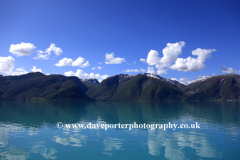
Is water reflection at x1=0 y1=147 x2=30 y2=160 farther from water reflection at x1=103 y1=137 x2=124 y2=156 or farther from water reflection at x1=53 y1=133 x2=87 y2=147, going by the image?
water reflection at x1=103 y1=137 x2=124 y2=156

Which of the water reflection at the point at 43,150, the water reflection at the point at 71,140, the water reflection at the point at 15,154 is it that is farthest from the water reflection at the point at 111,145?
the water reflection at the point at 15,154

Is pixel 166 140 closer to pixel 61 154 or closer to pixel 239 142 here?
pixel 239 142

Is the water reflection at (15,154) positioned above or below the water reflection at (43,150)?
above

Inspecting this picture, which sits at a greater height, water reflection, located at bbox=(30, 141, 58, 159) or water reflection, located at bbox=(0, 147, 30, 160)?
water reflection, located at bbox=(0, 147, 30, 160)

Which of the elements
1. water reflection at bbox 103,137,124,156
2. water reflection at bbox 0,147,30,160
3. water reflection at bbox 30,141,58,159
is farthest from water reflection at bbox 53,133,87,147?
water reflection at bbox 0,147,30,160

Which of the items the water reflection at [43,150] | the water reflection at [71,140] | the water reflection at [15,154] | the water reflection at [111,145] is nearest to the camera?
the water reflection at [15,154]

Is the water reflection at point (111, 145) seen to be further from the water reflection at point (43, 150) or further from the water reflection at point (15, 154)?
the water reflection at point (15, 154)

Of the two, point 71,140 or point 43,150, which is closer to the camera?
point 43,150

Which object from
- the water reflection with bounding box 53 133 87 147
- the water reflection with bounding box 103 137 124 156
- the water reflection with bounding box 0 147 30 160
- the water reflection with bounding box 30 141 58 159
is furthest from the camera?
the water reflection with bounding box 53 133 87 147

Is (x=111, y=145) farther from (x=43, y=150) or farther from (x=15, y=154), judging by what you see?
(x=15, y=154)

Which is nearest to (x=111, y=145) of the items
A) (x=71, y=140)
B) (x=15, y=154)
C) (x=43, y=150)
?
(x=71, y=140)

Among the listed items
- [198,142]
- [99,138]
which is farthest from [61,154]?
[198,142]

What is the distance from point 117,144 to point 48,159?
13.4 m

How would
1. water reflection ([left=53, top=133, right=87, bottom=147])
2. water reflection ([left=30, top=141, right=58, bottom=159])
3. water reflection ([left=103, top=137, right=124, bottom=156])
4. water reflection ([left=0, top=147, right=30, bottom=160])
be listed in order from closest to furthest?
water reflection ([left=0, top=147, right=30, bottom=160]) < water reflection ([left=30, top=141, right=58, bottom=159]) < water reflection ([left=103, top=137, right=124, bottom=156]) < water reflection ([left=53, top=133, right=87, bottom=147])
